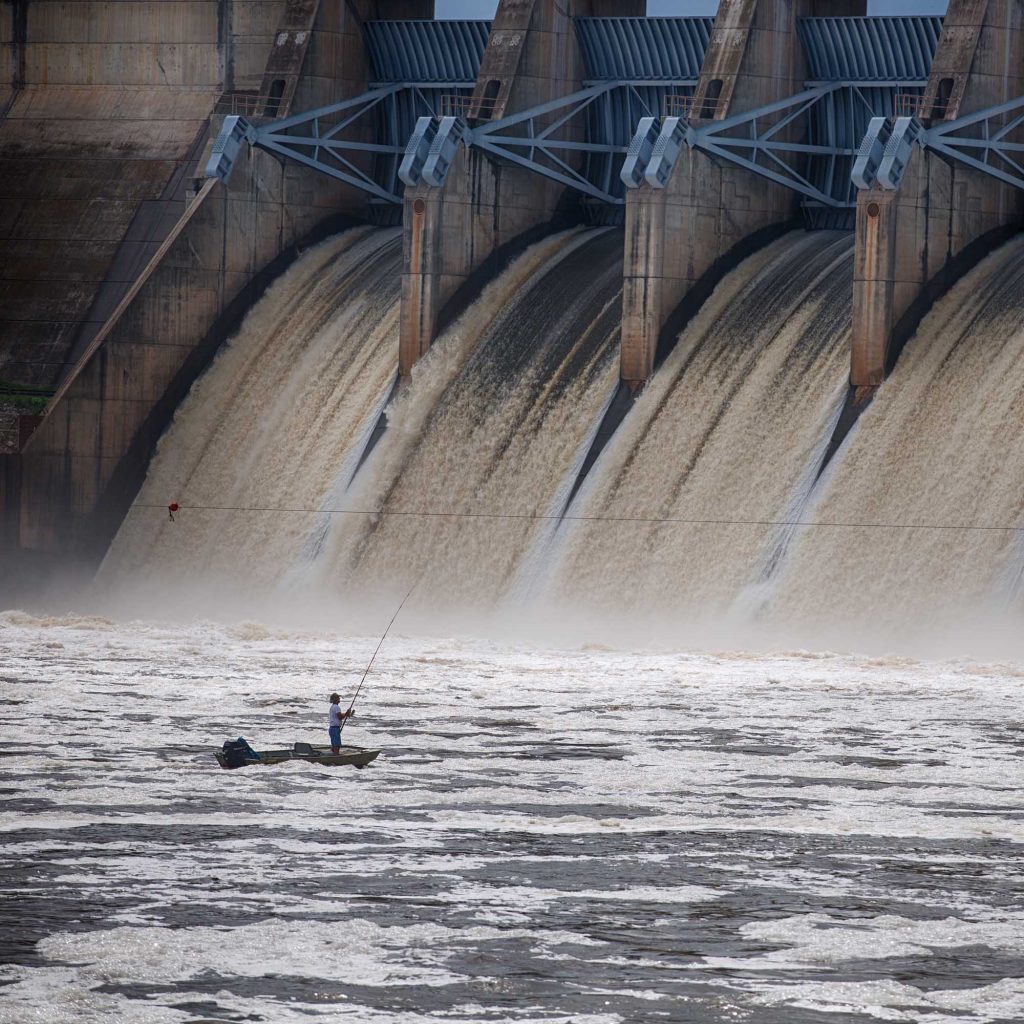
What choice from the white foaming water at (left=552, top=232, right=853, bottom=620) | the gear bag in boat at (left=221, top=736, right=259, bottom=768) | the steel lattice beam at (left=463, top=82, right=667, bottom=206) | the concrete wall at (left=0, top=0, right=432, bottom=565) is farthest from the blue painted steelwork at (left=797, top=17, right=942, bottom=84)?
the gear bag in boat at (left=221, top=736, right=259, bottom=768)

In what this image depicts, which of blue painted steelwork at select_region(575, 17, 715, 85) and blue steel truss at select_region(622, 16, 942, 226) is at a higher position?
blue painted steelwork at select_region(575, 17, 715, 85)

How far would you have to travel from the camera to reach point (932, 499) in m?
33.9

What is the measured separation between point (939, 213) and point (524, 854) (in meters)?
20.8

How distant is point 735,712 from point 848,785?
5.45 m

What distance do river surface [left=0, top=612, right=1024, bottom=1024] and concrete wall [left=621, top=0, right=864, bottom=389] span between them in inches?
392

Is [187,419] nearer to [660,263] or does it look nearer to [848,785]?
[660,263]

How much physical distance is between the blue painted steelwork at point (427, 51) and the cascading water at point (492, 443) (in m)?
5.96

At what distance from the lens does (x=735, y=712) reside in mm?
26797

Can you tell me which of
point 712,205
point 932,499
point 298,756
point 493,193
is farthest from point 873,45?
point 298,756

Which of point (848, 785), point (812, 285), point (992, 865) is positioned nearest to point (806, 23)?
point (812, 285)

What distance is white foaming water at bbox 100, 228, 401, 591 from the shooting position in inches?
1651

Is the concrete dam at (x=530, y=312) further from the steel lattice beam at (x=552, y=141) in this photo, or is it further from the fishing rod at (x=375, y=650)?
the fishing rod at (x=375, y=650)

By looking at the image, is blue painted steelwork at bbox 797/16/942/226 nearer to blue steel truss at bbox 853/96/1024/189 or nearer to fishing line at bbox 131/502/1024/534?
blue steel truss at bbox 853/96/1024/189

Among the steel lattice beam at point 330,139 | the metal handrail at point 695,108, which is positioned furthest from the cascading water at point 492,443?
the steel lattice beam at point 330,139
